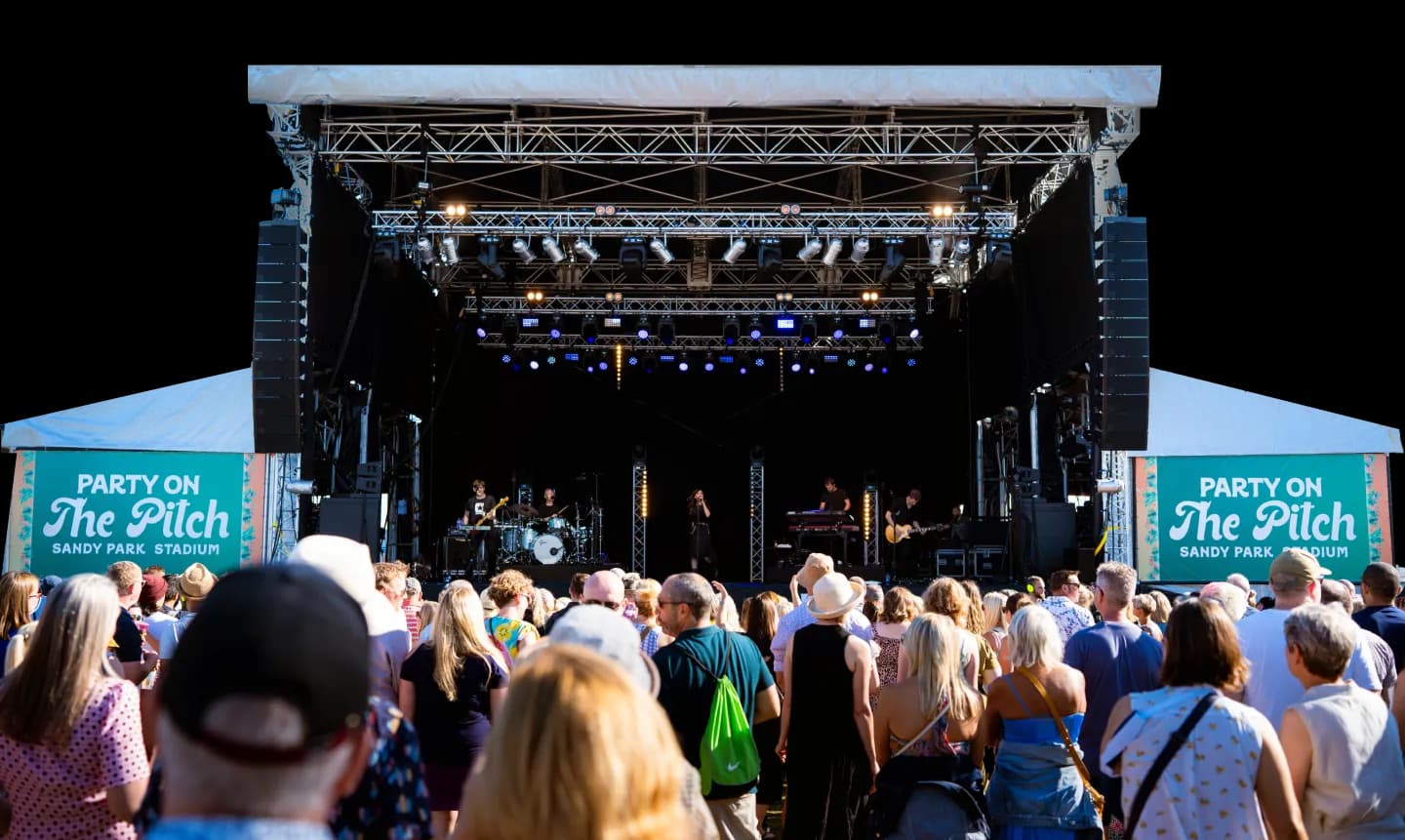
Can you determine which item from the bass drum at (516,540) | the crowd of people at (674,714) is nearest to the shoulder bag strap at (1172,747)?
the crowd of people at (674,714)

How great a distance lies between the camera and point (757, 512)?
72.4 feet

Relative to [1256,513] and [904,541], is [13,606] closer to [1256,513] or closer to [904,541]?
[1256,513]

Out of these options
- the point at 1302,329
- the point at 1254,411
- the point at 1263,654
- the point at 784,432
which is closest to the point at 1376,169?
the point at 1302,329

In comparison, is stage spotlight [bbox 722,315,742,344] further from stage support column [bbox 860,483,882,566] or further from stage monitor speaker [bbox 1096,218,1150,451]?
stage monitor speaker [bbox 1096,218,1150,451]

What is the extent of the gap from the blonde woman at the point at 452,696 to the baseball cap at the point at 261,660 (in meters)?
3.31

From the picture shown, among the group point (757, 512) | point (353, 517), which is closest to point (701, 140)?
point (353, 517)

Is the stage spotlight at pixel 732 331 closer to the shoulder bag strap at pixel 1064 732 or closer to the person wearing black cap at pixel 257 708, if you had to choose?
the shoulder bag strap at pixel 1064 732

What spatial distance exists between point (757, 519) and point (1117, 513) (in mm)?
9588

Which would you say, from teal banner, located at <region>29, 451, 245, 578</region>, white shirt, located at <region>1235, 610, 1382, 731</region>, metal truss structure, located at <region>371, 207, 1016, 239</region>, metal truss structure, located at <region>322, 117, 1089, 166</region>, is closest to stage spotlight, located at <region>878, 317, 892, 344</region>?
metal truss structure, located at <region>371, 207, 1016, 239</region>

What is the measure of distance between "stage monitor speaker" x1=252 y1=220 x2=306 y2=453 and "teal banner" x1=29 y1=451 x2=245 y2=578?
9.68 feet

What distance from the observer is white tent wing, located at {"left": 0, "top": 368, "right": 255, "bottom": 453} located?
15039 millimetres

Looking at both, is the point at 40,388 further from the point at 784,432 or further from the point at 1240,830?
the point at 1240,830

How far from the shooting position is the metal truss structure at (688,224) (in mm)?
15008

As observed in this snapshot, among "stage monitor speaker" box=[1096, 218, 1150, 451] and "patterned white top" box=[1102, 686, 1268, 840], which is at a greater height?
"stage monitor speaker" box=[1096, 218, 1150, 451]
